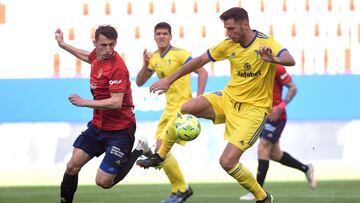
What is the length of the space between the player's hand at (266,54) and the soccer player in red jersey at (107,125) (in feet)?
4.59

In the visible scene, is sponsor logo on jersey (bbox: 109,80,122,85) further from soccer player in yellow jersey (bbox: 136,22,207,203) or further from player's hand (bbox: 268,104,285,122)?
player's hand (bbox: 268,104,285,122)

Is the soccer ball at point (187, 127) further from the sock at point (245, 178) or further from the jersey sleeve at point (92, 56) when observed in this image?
the jersey sleeve at point (92, 56)

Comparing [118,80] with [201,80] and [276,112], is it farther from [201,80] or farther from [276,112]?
[276,112]

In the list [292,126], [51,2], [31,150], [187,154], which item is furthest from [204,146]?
[51,2]

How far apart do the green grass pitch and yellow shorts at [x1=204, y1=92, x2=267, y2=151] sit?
1.99 m

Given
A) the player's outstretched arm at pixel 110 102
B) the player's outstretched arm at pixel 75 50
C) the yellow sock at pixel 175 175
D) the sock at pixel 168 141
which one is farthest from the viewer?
the yellow sock at pixel 175 175

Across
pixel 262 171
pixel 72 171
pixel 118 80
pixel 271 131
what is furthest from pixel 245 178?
pixel 271 131

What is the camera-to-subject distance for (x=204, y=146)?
1828 cm

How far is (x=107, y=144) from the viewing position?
10414mm

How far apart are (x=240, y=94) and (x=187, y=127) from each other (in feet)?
2.13

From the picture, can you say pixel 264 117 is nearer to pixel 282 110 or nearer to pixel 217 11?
pixel 282 110

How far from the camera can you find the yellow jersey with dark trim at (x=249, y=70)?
10.4m

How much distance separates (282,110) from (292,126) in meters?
5.18

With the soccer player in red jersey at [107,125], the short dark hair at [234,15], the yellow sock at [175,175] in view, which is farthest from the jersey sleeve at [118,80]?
the yellow sock at [175,175]
